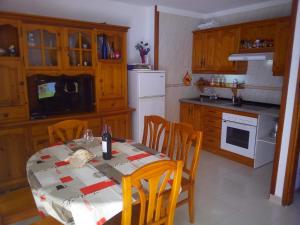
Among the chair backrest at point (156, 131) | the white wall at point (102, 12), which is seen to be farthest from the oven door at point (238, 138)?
the white wall at point (102, 12)

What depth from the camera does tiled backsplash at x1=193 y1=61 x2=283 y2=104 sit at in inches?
141

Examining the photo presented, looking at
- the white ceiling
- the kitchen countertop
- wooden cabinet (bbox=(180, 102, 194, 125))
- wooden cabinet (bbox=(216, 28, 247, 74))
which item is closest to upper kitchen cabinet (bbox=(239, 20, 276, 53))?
wooden cabinet (bbox=(216, 28, 247, 74))

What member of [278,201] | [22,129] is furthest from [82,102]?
[278,201]

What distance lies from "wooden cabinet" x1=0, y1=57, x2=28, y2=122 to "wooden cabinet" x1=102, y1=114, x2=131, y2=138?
1.04 metres

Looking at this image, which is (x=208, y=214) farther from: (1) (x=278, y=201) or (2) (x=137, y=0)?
(2) (x=137, y=0)

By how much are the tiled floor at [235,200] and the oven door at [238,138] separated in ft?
0.81

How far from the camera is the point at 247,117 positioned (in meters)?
3.33

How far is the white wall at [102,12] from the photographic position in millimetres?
2887

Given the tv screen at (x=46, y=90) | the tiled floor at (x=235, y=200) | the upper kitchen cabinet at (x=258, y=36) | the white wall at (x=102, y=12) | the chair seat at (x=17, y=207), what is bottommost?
the tiled floor at (x=235, y=200)

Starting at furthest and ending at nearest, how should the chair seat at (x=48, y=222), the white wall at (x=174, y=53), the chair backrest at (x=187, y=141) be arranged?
the white wall at (x=174, y=53), the chair backrest at (x=187, y=141), the chair seat at (x=48, y=222)

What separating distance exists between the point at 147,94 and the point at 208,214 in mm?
1914

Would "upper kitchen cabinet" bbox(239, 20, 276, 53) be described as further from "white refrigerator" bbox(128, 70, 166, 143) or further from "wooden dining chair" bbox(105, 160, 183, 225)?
"wooden dining chair" bbox(105, 160, 183, 225)

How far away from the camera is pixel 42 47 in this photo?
2.74m

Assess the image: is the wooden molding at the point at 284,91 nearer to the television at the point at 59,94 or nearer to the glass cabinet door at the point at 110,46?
the glass cabinet door at the point at 110,46
